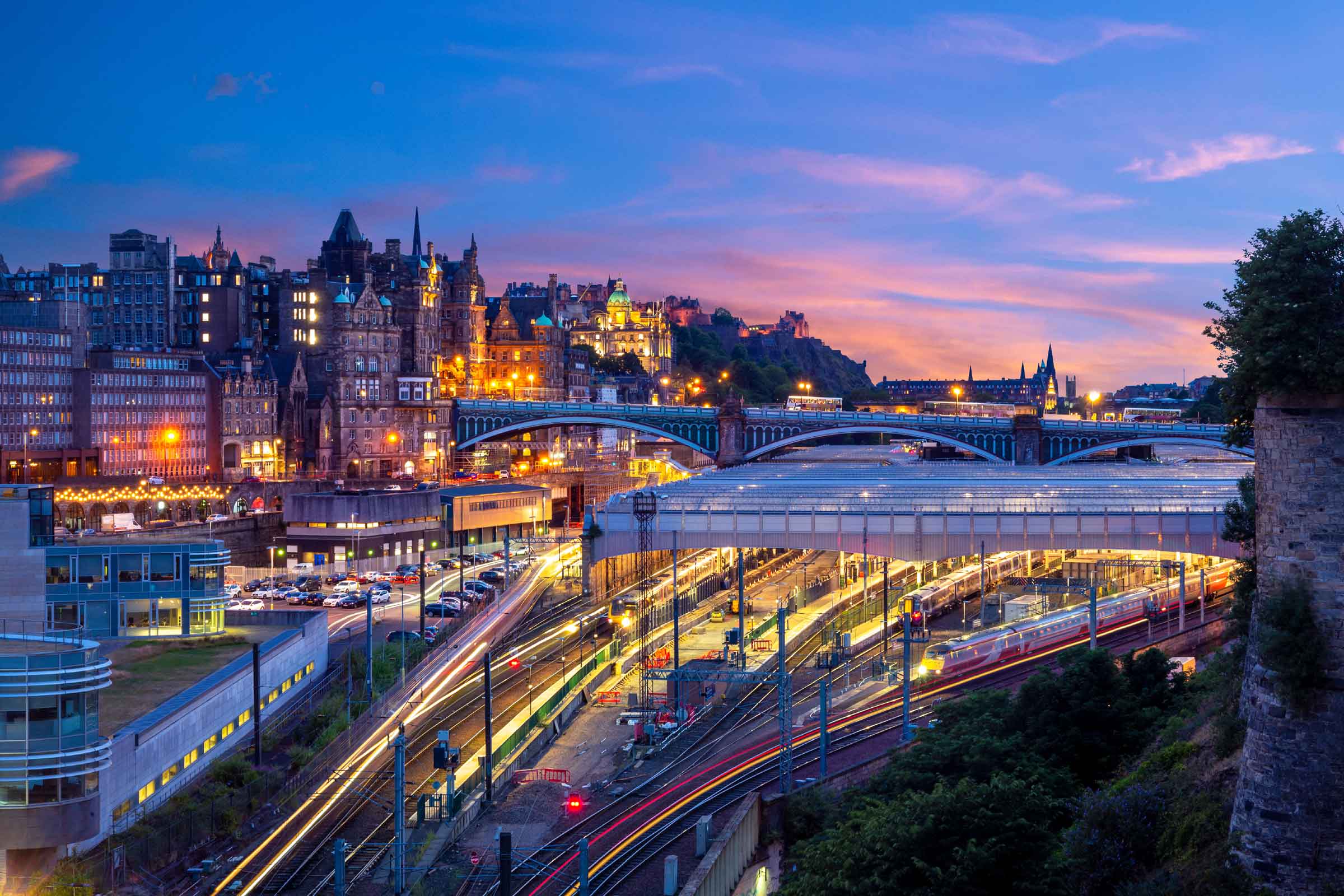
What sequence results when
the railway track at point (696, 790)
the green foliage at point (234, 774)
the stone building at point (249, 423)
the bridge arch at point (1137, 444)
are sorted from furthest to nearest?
the stone building at point (249, 423) → the bridge arch at point (1137, 444) → the green foliage at point (234, 774) → the railway track at point (696, 790)

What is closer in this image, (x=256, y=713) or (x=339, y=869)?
(x=339, y=869)

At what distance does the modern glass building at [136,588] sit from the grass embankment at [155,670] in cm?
165

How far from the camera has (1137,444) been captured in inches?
4392

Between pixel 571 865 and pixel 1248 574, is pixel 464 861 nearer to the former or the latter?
pixel 571 865

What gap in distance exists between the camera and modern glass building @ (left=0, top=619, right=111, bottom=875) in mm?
31938

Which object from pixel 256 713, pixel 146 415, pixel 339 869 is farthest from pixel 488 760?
pixel 146 415

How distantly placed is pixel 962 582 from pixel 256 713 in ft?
113

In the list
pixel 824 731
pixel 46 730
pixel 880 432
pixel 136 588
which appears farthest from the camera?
pixel 880 432

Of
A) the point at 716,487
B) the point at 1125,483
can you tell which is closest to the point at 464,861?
the point at 716,487

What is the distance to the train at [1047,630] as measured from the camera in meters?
49.2

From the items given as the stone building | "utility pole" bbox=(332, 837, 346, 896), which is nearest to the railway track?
"utility pole" bbox=(332, 837, 346, 896)

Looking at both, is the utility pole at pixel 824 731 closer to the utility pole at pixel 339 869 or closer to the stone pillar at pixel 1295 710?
the utility pole at pixel 339 869

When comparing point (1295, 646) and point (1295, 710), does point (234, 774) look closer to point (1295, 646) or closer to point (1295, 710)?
point (1295, 710)

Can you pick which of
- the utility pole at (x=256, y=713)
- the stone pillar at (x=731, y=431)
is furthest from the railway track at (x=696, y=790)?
the stone pillar at (x=731, y=431)
